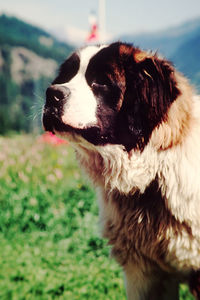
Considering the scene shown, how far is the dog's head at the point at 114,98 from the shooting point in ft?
6.37

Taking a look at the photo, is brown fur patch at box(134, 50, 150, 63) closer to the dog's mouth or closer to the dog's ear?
the dog's ear

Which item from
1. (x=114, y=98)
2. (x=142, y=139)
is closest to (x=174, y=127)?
(x=142, y=139)

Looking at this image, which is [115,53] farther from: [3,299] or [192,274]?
[3,299]

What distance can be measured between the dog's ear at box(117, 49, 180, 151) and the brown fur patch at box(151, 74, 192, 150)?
0.03 meters

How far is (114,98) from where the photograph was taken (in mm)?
2031

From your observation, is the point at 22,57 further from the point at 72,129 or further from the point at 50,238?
the point at 72,129

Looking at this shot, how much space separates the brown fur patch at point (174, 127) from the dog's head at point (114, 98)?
0.11ft

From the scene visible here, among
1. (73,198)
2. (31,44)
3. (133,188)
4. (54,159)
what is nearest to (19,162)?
(54,159)

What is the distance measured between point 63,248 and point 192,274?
167cm

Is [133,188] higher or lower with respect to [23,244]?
A: higher

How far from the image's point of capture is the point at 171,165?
79.5 inches

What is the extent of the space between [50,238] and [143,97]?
2.16 meters

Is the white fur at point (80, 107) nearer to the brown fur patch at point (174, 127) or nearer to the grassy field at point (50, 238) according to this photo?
the brown fur patch at point (174, 127)

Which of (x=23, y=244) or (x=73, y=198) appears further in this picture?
(x=73, y=198)
